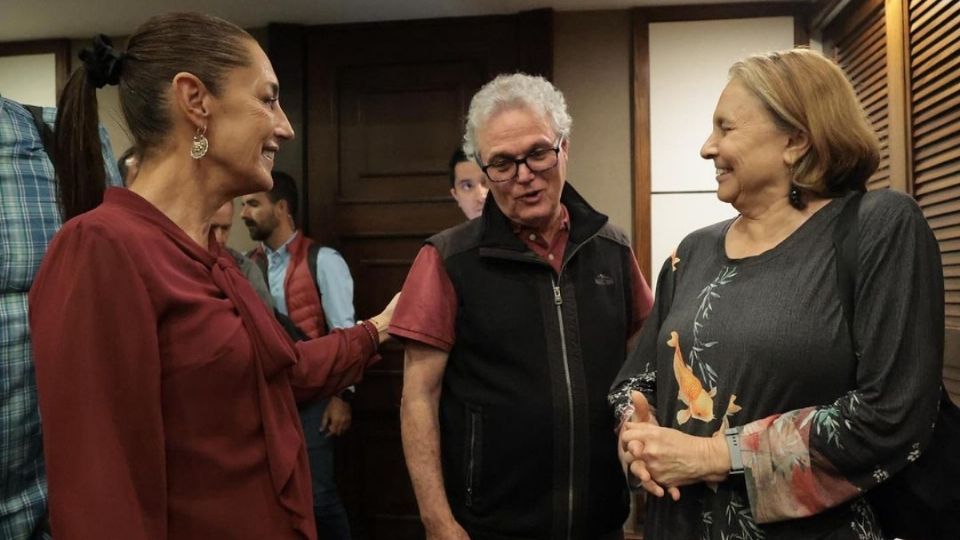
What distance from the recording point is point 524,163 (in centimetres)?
143

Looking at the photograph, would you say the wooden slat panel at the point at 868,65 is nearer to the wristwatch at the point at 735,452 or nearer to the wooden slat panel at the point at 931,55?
the wooden slat panel at the point at 931,55

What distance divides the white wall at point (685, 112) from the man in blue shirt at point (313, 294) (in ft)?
4.59

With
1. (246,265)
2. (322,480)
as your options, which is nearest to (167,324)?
(246,265)

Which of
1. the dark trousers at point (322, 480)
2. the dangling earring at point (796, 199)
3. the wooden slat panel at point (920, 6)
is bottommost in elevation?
the dark trousers at point (322, 480)

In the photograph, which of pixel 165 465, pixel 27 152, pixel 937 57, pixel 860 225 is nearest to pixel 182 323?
pixel 165 465

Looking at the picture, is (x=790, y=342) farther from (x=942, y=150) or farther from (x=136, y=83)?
(x=942, y=150)

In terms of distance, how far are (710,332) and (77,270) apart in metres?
0.86

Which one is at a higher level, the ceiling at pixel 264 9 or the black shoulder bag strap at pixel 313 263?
the ceiling at pixel 264 9

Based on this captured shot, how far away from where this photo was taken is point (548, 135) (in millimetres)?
1454

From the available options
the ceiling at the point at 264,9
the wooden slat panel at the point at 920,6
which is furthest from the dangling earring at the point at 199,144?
the ceiling at the point at 264,9

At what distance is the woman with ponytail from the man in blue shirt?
1745 mm

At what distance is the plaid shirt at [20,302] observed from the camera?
1.13m

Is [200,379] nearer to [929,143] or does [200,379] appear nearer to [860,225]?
[860,225]

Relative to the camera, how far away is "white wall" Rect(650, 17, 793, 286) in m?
3.18
